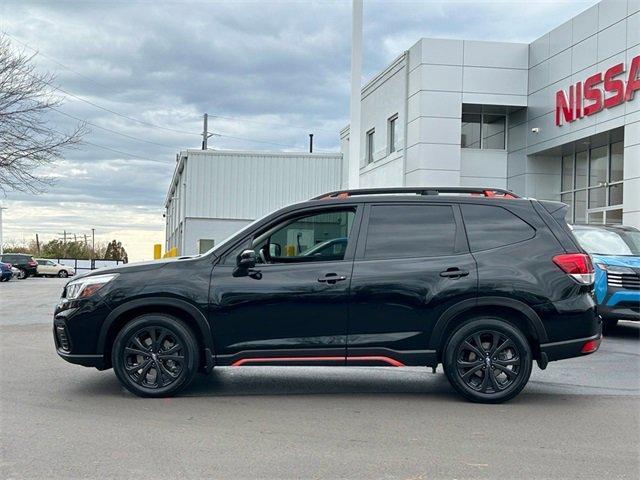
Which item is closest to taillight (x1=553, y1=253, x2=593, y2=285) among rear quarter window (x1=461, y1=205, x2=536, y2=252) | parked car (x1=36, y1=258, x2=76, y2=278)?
rear quarter window (x1=461, y1=205, x2=536, y2=252)

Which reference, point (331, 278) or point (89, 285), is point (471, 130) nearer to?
point (331, 278)

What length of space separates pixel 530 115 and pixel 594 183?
3454 millimetres

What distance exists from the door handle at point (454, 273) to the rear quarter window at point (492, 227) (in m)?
0.26

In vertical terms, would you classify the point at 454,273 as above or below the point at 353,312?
above

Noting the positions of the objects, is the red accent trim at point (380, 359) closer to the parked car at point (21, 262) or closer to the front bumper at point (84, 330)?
the front bumper at point (84, 330)

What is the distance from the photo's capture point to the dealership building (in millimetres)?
20109

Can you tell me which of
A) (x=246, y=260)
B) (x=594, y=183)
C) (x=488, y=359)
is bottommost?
(x=488, y=359)

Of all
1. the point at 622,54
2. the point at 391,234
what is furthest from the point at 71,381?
the point at 622,54

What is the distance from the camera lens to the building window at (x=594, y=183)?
2162 centimetres

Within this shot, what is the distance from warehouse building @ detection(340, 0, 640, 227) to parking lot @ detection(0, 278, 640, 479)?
14.3m

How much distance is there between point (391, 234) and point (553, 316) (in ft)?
5.49

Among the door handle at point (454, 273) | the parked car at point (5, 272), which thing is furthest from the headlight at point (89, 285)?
the parked car at point (5, 272)

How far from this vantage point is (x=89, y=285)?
21.9 ft

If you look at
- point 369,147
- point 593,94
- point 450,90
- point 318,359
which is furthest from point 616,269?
point 369,147
